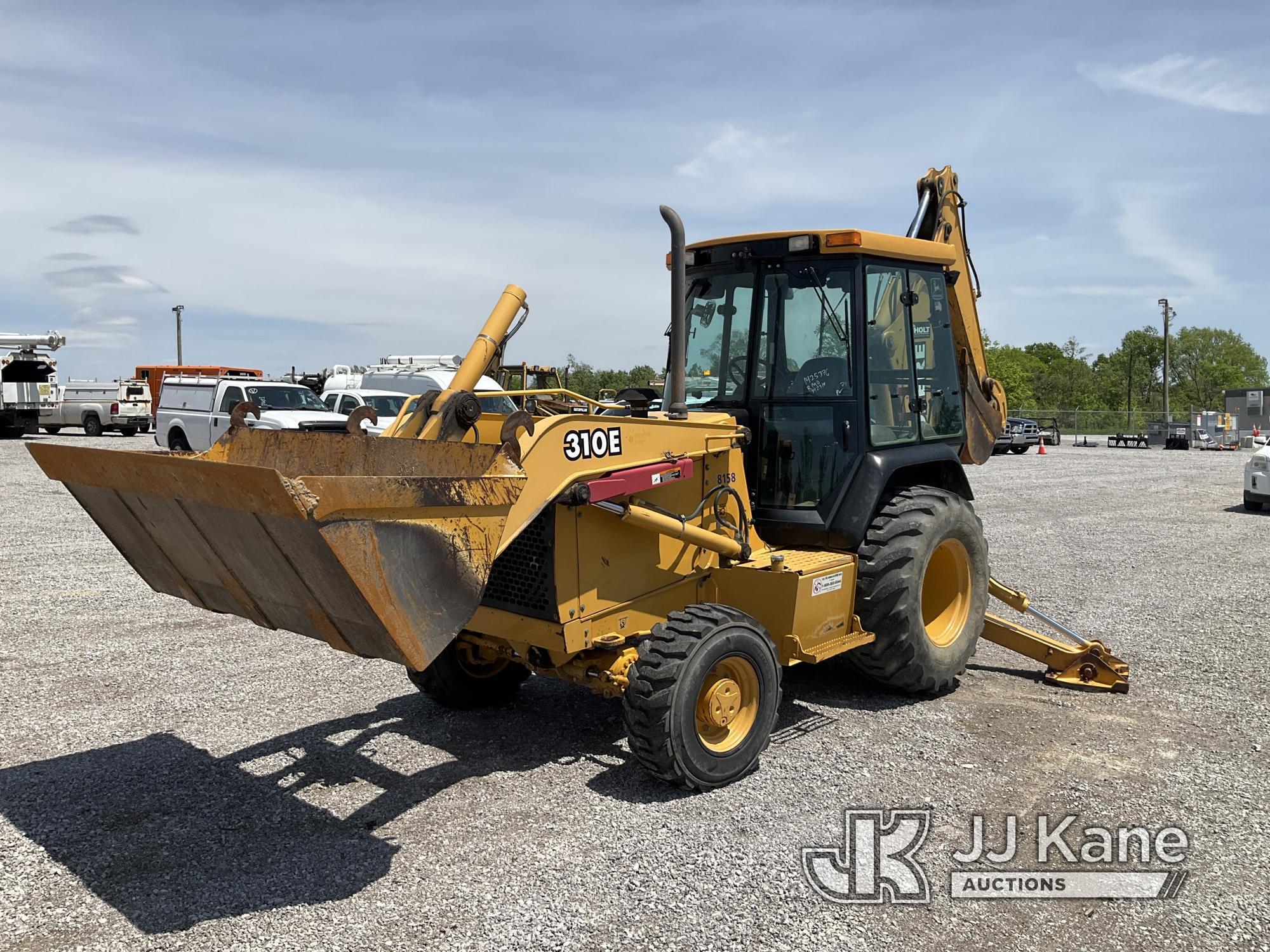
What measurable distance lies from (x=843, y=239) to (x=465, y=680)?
10.7ft

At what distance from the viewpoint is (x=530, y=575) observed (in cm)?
471

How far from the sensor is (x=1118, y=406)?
7700 centimetres

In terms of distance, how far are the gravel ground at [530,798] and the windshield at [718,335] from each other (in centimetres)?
195

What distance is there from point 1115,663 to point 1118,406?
7856 cm

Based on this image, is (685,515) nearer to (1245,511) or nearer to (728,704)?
(728,704)

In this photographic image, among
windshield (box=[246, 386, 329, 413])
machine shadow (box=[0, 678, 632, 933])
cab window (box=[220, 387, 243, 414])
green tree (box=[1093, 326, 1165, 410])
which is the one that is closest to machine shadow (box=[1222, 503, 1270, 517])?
machine shadow (box=[0, 678, 632, 933])

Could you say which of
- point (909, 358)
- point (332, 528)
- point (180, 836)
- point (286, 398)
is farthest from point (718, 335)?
point (286, 398)

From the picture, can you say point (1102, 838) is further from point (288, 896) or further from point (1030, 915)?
point (288, 896)

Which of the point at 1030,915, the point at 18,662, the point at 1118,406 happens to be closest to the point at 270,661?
the point at 18,662

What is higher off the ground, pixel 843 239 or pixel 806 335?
pixel 843 239

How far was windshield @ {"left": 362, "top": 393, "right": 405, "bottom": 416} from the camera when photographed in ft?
66.7

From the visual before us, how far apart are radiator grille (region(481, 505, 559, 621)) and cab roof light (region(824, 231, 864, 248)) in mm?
2319

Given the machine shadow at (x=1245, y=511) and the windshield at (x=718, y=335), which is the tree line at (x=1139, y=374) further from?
the windshield at (x=718, y=335)

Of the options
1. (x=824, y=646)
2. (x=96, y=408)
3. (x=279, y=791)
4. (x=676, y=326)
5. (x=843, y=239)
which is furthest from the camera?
(x=96, y=408)
